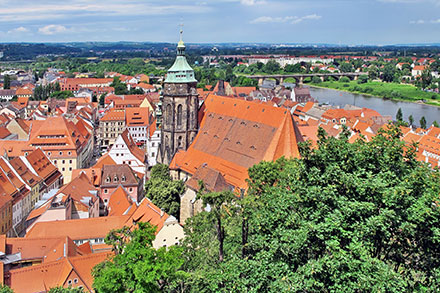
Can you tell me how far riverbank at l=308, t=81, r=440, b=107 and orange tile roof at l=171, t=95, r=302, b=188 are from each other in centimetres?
9480

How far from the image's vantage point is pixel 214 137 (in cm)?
3903

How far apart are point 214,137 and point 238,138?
343cm

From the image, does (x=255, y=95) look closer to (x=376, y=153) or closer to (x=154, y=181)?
(x=154, y=181)

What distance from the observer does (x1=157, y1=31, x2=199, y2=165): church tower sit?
41188mm

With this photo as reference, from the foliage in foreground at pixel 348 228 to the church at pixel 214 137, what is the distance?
44.7 ft

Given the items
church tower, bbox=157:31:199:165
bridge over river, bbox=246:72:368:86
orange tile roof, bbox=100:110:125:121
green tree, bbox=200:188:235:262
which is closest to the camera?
green tree, bbox=200:188:235:262

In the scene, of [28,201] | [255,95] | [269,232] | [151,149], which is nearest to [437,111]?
[255,95]

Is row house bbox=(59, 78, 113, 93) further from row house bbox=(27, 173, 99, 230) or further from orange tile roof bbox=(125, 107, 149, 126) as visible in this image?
row house bbox=(27, 173, 99, 230)

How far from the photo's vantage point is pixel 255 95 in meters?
110

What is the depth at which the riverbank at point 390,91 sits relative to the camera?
124 m

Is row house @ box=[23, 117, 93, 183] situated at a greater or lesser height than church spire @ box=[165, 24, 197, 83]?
lesser

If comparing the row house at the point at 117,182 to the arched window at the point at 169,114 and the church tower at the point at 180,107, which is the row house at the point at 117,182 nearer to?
the church tower at the point at 180,107

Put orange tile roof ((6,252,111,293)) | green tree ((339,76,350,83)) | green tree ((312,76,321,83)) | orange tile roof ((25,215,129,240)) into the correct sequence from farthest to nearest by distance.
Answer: green tree ((312,76,321,83))
green tree ((339,76,350,83))
orange tile roof ((25,215,129,240))
orange tile roof ((6,252,111,293))

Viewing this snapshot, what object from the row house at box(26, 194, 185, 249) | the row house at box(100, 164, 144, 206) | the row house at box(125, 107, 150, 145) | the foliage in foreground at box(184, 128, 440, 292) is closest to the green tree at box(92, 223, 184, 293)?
the foliage in foreground at box(184, 128, 440, 292)
